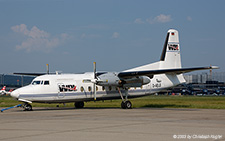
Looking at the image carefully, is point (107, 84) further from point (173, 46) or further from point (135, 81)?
point (173, 46)

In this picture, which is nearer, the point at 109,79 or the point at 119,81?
the point at 109,79

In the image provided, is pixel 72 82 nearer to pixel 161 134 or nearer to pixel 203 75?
pixel 161 134

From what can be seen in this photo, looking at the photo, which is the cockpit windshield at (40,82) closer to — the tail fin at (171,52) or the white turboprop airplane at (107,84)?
the white turboprop airplane at (107,84)

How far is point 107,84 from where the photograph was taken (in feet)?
81.0

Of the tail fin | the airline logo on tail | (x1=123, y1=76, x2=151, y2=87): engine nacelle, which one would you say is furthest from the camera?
the airline logo on tail

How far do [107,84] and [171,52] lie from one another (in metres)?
7.53

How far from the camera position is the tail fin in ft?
93.8

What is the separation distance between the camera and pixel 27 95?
22859 mm

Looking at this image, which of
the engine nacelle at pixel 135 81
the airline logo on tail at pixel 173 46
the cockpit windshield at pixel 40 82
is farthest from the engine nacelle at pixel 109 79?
the airline logo on tail at pixel 173 46

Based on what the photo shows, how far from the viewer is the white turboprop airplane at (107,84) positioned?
2361 centimetres

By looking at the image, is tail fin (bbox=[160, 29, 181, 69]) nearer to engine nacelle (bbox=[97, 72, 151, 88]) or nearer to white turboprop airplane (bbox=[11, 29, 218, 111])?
white turboprop airplane (bbox=[11, 29, 218, 111])

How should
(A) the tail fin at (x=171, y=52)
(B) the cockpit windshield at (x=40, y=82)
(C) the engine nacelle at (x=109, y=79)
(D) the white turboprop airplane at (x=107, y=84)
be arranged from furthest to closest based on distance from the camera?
(A) the tail fin at (x=171, y=52) < (C) the engine nacelle at (x=109, y=79) < (B) the cockpit windshield at (x=40, y=82) < (D) the white turboprop airplane at (x=107, y=84)

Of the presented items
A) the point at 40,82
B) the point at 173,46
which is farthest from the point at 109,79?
the point at 173,46

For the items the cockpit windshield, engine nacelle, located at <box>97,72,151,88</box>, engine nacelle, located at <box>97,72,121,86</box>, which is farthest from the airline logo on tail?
the cockpit windshield
